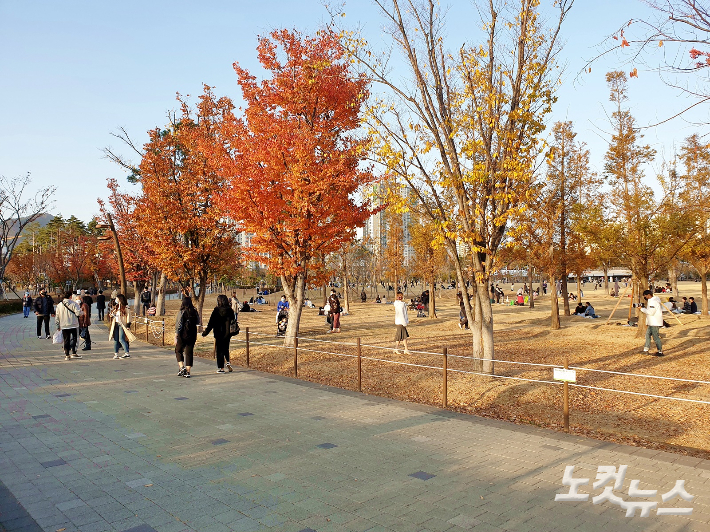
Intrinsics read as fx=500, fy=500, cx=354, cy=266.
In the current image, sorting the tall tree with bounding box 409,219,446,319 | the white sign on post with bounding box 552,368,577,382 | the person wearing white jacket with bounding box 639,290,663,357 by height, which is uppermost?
the tall tree with bounding box 409,219,446,319

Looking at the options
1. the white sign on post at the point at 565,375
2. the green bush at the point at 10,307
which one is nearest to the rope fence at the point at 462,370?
the white sign on post at the point at 565,375

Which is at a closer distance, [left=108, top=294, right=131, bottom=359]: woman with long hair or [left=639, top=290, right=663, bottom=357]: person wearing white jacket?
[left=639, top=290, right=663, bottom=357]: person wearing white jacket

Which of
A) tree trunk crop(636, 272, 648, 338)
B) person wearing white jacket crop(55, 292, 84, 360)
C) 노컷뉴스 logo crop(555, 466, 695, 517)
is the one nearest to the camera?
노컷뉴스 logo crop(555, 466, 695, 517)

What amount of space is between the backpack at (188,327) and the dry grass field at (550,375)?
2.32 m

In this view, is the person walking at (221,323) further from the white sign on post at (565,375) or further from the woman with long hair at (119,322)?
the white sign on post at (565,375)

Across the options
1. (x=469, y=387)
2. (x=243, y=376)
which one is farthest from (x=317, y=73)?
(x=469, y=387)

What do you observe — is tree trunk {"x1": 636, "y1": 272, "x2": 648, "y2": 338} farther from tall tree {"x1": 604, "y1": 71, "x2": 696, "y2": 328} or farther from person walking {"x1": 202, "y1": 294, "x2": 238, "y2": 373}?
person walking {"x1": 202, "y1": 294, "x2": 238, "y2": 373}

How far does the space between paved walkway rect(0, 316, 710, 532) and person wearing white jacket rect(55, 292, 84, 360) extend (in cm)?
437

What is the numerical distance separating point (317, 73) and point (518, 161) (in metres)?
6.81

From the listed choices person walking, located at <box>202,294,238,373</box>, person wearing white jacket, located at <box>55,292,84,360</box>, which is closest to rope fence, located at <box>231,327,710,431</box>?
person walking, located at <box>202,294,238,373</box>

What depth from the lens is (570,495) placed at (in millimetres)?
4898

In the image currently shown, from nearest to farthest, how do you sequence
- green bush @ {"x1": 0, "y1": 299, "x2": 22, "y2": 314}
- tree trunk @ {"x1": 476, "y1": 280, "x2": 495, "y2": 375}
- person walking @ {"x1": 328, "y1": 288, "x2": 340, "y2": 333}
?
1. tree trunk @ {"x1": 476, "y1": 280, "x2": 495, "y2": 375}
2. person walking @ {"x1": 328, "y1": 288, "x2": 340, "y2": 333}
3. green bush @ {"x1": 0, "y1": 299, "x2": 22, "y2": 314}

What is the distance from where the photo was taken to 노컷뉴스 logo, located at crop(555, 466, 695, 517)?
4.55 metres

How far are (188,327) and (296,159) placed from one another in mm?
5938
